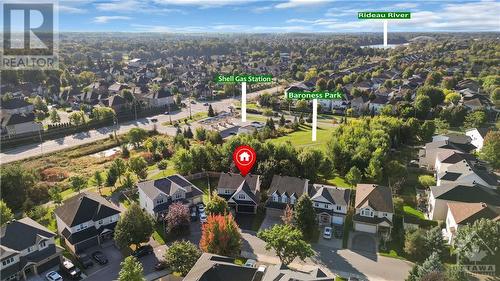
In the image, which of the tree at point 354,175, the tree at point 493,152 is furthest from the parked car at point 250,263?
the tree at point 493,152

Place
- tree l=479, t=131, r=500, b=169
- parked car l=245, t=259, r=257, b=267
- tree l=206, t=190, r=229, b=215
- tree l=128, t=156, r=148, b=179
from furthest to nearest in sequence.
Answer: tree l=479, t=131, r=500, b=169 → tree l=128, t=156, r=148, b=179 → tree l=206, t=190, r=229, b=215 → parked car l=245, t=259, r=257, b=267

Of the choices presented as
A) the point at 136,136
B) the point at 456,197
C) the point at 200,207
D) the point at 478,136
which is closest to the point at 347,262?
the point at 456,197

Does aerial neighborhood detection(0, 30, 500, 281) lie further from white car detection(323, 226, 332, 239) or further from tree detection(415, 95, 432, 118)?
tree detection(415, 95, 432, 118)

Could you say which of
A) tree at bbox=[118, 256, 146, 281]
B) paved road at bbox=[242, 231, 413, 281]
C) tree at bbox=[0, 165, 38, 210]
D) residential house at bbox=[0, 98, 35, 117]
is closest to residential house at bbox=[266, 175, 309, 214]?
A: paved road at bbox=[242, 231, 413, 281]

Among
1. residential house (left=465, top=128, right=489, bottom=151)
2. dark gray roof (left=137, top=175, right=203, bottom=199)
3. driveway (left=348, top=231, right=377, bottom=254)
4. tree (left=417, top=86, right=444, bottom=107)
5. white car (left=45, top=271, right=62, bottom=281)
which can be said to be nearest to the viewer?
white car (left=45, top=271, right=62, bottom=281)

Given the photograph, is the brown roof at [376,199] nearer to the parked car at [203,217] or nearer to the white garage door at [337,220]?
the white garage door at [337,220]

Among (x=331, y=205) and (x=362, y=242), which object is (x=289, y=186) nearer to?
(x=331, y=205)
